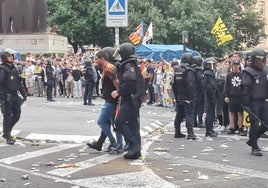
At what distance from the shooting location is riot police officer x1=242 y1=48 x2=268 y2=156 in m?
10.8

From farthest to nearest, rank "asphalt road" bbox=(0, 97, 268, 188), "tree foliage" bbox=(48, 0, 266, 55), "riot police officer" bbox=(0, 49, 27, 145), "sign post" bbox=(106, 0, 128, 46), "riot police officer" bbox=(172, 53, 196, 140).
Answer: "tree foliage" bbox=(48, 0, 266, 55), "sign post" bbox=(106, 0, 128, 46), "riot police officer" bbox=(172, 53, 196, 140), "riot police officer" bbox=(0, 49, 27, 145), "asphalt road" bbox=(0, 97, 268, 188)

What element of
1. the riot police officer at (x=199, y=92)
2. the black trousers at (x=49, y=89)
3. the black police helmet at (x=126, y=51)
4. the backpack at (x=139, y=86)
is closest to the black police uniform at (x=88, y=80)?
the black trousers at (x=49, y=89)

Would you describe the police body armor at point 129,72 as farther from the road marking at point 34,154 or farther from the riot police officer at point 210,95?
the riot police officer at point 210,95

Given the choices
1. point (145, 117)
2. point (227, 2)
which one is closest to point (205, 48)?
point (227, 2)

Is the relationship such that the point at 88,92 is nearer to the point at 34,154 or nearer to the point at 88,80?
the point at 88,80

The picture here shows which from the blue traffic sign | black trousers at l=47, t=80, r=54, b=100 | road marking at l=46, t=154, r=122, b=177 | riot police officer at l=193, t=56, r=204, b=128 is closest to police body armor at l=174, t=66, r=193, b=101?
riot police officer at l=193, t=56, r=204, b=128

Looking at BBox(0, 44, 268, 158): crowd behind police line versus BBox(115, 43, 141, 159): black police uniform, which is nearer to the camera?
BBox(115, 43, 141, 159): black police uniform

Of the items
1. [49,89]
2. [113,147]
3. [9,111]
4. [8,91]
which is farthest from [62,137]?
[49,89]

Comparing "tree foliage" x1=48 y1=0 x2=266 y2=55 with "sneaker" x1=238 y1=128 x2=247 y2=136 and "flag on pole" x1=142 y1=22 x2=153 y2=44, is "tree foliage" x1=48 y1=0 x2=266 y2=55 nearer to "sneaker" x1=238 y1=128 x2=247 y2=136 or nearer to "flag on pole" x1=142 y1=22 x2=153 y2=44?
"flag on pole" x1=142 y1=22 x2=153 y2=44

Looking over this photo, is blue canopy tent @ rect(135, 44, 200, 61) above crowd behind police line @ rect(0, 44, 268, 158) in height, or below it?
above

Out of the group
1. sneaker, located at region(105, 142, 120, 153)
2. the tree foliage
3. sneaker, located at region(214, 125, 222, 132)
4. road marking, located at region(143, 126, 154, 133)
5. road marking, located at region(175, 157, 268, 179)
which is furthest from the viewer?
the tree foliage

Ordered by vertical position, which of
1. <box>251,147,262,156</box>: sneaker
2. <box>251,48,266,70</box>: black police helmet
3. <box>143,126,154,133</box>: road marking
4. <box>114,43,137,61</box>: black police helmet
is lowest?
<box>143,126,154,133</box>: road marking

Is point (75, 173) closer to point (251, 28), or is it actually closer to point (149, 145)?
point (149, 145)

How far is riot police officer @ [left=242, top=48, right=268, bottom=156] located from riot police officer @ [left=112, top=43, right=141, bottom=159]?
2.13 m
